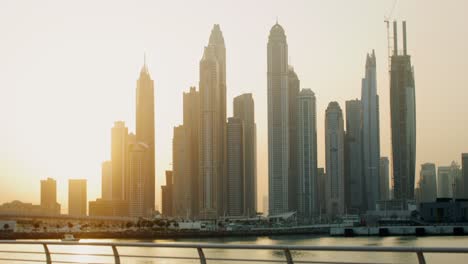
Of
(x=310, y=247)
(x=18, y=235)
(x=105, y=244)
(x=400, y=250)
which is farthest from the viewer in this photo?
(x=18, y=235)

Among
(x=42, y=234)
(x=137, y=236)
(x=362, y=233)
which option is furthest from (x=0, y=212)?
(x=362, y=233)

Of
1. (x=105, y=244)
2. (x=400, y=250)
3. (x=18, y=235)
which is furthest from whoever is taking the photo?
(x=18, y=235)

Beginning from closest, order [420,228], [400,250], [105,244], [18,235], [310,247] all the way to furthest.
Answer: [400,250] → [310,247] → [105,244] → [18,235] → [420,228]

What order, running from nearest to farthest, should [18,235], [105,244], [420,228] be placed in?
[105,244] → [18,235] → [420,228]

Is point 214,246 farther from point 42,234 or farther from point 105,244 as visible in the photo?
point 42,234

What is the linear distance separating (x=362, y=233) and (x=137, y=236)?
54007 mm

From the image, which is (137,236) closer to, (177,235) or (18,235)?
(177,235)

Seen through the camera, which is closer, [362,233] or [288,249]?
[288,249]

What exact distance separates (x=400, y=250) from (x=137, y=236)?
187 meters

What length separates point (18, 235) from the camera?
593 feet

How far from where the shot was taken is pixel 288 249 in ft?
30.9

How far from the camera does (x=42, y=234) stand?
7603 inches

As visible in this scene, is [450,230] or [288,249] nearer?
[288,249]

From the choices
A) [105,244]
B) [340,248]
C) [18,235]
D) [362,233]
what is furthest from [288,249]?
[362,233]
